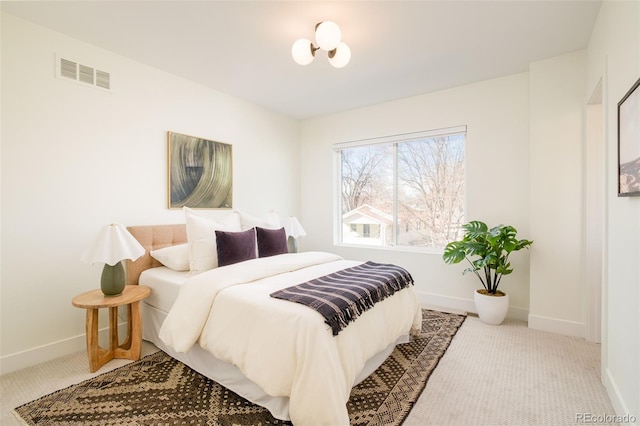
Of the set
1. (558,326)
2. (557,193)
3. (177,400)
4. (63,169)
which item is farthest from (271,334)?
(557,193)

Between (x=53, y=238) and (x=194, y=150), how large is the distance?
152cm

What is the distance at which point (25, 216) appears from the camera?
223 cm

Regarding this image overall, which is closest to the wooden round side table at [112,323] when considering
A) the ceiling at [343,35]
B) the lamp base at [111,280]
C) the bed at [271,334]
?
the lamp base at [111,280]

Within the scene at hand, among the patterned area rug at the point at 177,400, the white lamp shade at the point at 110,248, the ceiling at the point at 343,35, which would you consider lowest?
the patterned area rug at the point at 177,400

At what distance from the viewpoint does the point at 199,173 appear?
3387 mm

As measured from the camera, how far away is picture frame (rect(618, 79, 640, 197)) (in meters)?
1.43

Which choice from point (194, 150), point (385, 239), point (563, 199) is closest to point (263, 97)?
point (194, 150)

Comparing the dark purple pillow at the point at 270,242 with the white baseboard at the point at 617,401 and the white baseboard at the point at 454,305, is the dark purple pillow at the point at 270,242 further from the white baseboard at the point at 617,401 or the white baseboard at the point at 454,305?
the white baseboard at the point at 617,401

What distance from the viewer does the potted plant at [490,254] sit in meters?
2.90

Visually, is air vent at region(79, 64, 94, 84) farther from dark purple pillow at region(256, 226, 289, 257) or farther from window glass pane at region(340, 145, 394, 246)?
window glass pane at region(340, 145, 394, 246)

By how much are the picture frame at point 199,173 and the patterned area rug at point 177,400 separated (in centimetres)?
167

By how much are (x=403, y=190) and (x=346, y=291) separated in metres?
2.47

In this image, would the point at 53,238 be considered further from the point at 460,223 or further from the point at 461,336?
the point at 460,223

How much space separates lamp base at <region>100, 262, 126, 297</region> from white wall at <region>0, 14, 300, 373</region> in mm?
505
